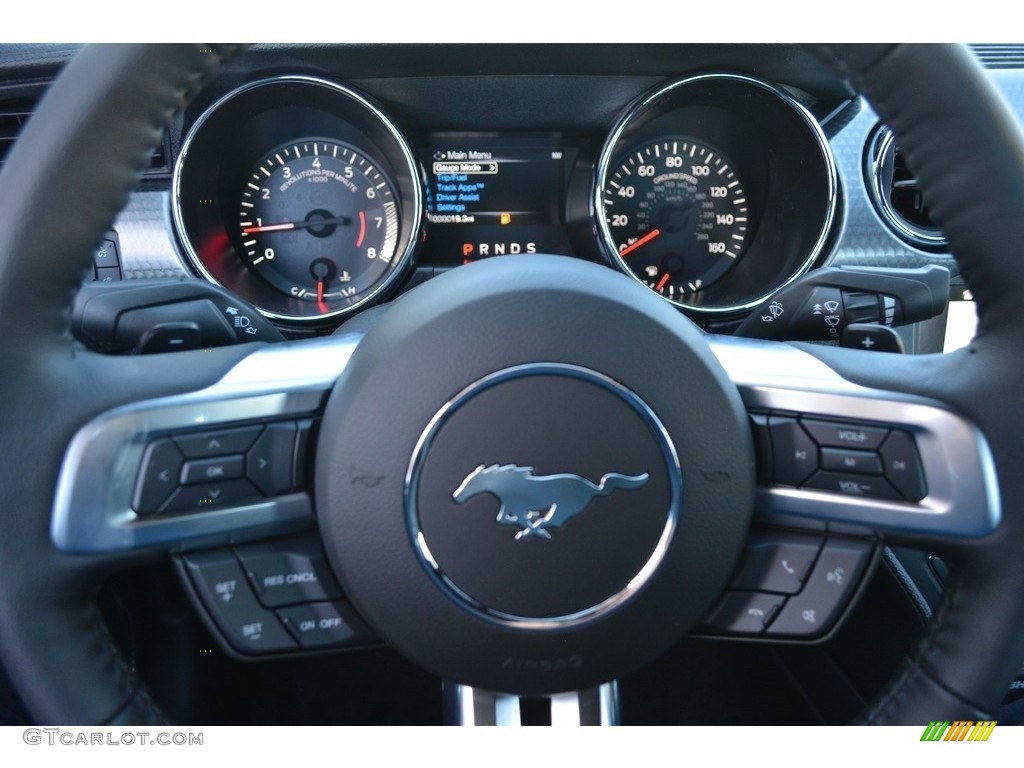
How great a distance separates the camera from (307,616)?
36.5 inches

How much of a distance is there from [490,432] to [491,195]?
1.65 m

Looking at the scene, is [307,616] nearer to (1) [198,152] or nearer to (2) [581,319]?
(2) [581,319]

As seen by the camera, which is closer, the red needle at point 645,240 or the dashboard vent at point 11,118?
the dashboard vent at point 11,118

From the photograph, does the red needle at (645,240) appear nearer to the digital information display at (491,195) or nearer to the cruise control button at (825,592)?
the digital information display at (491,195)

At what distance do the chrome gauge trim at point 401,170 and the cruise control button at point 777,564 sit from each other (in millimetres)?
1499

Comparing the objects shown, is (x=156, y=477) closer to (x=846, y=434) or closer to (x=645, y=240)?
(x=846, y=434)

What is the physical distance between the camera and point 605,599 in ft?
2.85

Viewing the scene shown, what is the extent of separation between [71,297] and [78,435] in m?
0.12

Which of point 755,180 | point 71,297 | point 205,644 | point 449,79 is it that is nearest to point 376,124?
point 449,79

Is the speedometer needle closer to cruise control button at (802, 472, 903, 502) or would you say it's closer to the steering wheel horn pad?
the steering wheel horn pad

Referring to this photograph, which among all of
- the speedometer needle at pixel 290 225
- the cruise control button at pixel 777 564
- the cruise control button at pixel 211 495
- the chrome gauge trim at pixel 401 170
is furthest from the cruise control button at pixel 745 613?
the speedometer needle at pixel 290 225

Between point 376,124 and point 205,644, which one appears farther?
point 376,124

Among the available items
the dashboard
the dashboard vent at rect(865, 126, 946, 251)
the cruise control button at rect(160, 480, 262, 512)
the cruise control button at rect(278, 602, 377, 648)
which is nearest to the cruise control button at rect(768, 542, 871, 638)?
the cruise control button at rect(278, 602, 377, 648)

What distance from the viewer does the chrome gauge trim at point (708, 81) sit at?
2312 millimetres
